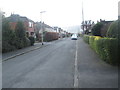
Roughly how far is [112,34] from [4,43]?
42.3 ft

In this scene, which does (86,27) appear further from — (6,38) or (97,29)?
(6,38)

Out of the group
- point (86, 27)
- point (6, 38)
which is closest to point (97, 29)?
point (6, 38)

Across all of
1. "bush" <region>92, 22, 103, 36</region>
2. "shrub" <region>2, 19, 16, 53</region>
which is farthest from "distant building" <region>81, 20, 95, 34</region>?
"shrub" <region>2, 19, 16, 53</region>

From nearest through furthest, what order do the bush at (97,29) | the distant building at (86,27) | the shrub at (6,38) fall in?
the shrub at (6,38)
the bush at (97,29)
the distant building at (86,27)

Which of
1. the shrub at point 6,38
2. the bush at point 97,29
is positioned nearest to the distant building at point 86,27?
the bush at point 97,29

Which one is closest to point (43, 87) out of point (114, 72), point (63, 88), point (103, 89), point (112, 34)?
point (63, 88)

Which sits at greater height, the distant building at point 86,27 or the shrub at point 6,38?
the distant building at point 86,27

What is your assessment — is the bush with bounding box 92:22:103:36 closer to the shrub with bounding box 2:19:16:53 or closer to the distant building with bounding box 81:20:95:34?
the shrub with bounding box 2:19:16:53

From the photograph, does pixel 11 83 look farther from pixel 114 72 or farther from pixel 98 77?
pixel 114 72

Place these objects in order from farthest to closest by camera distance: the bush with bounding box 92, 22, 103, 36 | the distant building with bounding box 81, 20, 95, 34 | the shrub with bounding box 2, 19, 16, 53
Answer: the distant building with bounding box 81, 20, 95, 34 → the bush with bounding box 92, 22, 103, 36 → the shrub with bounding box 2, 19, 16, 53

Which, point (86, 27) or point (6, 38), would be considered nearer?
point (6, 38)

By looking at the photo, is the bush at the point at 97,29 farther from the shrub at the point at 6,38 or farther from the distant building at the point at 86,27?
the distant building at the point at 86,27

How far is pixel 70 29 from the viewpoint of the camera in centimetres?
17800

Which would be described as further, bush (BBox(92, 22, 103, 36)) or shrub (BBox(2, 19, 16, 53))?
bush (BBox(92, 22, 103, 36))
